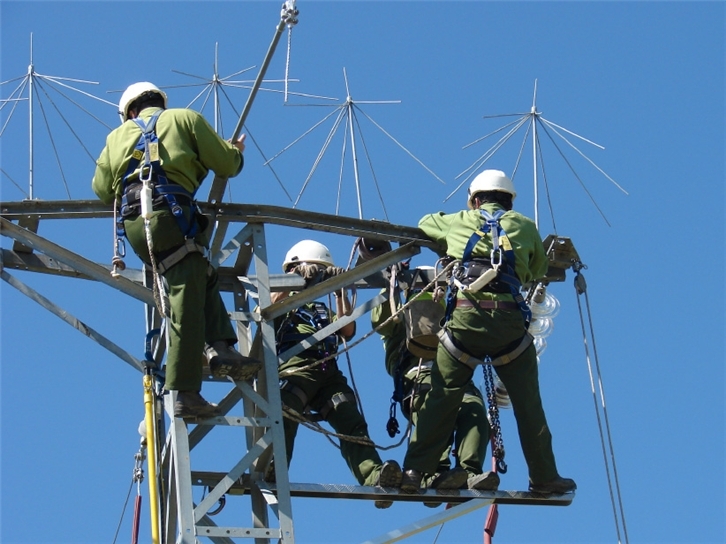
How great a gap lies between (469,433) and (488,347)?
3.66 ft

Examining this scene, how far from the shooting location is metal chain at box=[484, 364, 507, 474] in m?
14.6

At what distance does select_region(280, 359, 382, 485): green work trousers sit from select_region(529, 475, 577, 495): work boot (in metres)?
1.50

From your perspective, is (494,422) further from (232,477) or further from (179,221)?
(179,221)

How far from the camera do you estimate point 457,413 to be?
14469mm

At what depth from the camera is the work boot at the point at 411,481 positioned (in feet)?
46.0

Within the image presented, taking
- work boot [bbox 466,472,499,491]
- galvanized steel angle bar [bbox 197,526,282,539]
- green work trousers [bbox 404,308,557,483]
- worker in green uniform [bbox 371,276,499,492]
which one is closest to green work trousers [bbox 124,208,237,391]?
galvanized steel angle bar [bbox 197,526,282,539]

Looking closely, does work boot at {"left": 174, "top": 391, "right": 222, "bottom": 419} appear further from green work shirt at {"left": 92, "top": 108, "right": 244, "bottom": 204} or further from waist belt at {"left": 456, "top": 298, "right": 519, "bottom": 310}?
waist belt at {"left": 456, "top": 298, "right": 519, "bottom": 310}

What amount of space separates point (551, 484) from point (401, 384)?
7.26 feet

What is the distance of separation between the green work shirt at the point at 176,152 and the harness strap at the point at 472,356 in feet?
8.18

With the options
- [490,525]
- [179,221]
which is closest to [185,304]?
[179,221]

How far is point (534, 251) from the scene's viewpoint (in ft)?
48.2

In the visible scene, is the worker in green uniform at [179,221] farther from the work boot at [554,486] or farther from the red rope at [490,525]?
the red rope at [490,525]

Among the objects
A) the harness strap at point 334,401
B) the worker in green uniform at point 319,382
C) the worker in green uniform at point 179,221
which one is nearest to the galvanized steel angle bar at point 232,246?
the worker in green uniform at point 179,221

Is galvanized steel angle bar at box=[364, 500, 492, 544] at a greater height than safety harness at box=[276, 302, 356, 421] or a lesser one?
lesser
